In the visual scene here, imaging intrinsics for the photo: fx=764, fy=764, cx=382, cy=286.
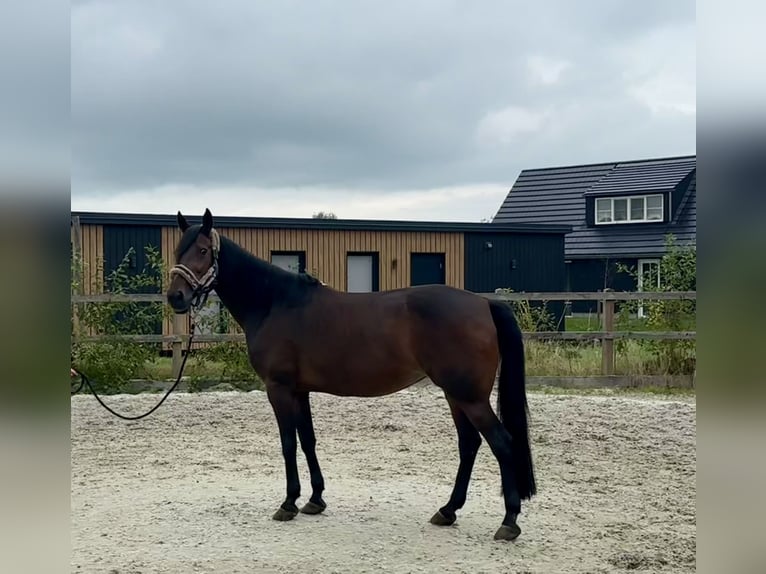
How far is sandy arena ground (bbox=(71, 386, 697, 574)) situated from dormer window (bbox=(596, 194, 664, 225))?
16730 millimetres

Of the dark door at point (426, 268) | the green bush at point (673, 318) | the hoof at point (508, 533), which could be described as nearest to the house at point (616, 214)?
the dark door at point (426, 268)

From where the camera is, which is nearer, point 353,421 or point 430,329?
point 430,329

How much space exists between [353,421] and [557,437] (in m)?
2.06

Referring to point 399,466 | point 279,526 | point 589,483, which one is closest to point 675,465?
point 589,483

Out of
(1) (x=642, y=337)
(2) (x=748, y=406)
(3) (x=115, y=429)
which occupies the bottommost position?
(3) (x=115, y=429)

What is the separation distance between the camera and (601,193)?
24.6m

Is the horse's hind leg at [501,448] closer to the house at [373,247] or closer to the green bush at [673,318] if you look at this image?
the green bush at [673,318]

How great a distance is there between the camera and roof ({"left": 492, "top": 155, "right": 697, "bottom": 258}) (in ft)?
76.7

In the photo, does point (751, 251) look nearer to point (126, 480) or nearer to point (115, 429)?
point (126, 480)

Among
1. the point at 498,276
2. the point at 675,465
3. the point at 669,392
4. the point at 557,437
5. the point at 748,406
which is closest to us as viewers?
the point at 748,406

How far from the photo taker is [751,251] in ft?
3.43

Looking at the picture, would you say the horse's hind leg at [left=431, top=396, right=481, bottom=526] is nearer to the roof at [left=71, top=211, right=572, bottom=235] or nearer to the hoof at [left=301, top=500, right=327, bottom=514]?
the hoof at [left=301, top=500, right=327, bottom=514]

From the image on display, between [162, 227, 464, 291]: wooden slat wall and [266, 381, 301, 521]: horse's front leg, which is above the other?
[162, 227, 464, 291]: wooden slat wall

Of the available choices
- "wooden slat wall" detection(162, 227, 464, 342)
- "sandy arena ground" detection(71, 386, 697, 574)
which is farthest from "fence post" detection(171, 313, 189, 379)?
"wooden slat wall" detection(162, 227, 464, 342)
